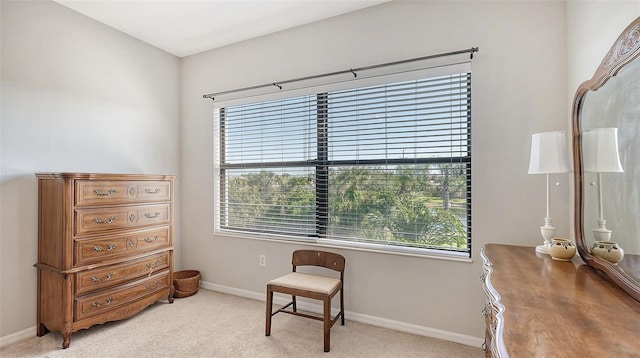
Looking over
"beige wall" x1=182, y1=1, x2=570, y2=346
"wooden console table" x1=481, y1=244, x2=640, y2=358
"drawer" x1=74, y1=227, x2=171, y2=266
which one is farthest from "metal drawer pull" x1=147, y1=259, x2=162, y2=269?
"wooden console table" x1=481, y1=244, x2=640, y2=358

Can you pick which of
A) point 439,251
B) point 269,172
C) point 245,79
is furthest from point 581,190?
point 245,79

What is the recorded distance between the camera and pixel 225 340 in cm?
216

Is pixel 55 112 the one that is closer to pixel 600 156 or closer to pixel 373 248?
pixel 373 248

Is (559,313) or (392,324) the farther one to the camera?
(392,324)

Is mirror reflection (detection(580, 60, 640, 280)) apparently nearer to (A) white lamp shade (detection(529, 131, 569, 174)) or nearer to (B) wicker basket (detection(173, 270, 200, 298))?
(A) white lamp shade (detection(529, 131, 569, 174))

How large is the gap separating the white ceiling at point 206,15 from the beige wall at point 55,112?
22cm

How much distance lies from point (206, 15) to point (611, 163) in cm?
300

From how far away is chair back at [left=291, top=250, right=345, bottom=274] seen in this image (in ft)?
7.88

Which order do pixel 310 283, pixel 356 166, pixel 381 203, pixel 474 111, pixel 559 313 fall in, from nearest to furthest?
pixel 559 313, pixel 474 111, pixel 310 283, pixel 381 203, pixel 356 166

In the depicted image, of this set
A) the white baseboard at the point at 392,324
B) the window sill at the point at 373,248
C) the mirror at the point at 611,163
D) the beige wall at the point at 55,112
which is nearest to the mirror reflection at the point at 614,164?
the mirror at the point at 611,163

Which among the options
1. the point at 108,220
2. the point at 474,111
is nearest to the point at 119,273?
the point at 108,220

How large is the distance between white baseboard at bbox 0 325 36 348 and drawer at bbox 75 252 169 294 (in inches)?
22.0

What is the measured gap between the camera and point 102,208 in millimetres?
2260

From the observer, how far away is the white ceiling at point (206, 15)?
239cm
